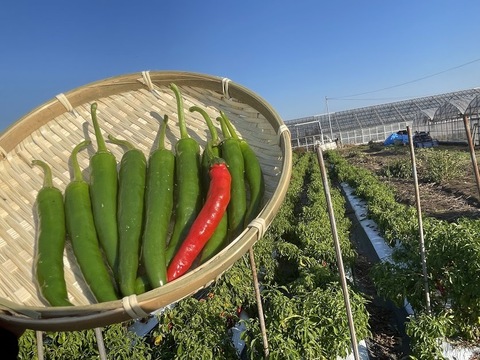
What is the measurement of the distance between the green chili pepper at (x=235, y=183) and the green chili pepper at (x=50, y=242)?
0.64 metres

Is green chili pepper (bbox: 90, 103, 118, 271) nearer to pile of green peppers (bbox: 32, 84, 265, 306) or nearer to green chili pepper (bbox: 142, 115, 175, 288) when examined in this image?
pile of green peppers (bbox: 32, 84, 265, 306)

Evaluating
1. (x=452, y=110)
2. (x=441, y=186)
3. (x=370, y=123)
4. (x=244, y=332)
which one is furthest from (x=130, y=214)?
(x=370, y=123)

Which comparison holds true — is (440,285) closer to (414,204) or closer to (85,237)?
(85,237)

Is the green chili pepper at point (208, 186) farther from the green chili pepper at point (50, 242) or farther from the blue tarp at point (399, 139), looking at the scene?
the blue tarp at point (399, 139)

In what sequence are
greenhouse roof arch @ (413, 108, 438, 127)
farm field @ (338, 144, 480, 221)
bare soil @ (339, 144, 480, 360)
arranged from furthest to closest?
greenhouse roof arch @ (413, 108, 438, 127) < farm field @ (338, 144, 480, 221) < bare soil @ (339, 144, 480, 360)

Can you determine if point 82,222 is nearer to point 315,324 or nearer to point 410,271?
point 315,324

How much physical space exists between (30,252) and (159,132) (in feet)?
2.68

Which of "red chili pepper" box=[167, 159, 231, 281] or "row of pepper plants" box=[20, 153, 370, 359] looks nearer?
"red chili pepper" box=[167, 159, 231, 281]

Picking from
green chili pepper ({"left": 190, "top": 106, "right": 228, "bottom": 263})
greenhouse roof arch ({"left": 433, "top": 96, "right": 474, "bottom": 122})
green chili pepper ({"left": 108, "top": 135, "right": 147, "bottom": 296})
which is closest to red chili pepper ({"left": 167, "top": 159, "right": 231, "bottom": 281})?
green chili pepper ({"left": 190, "top": 106, "right": 228, "bottom": 263})

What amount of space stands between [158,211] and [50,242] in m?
0.42

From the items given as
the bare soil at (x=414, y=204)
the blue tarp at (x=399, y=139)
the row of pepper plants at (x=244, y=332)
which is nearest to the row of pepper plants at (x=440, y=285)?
the bare soil at (x=414, y=204)

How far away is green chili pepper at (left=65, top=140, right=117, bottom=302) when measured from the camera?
4.99 feet

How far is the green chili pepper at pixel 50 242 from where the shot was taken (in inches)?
58.2

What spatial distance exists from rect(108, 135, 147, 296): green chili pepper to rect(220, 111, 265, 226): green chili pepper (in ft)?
1.41
